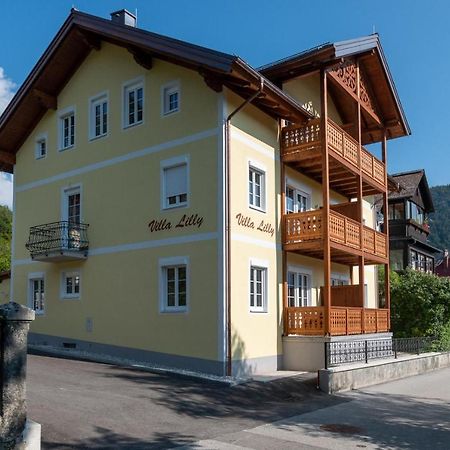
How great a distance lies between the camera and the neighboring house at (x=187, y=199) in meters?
15.9

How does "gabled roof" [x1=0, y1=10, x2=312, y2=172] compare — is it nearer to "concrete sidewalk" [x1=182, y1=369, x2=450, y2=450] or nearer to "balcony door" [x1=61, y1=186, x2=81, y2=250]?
"balcony door" [x1=61, y1=186, x2=81, y2=250]

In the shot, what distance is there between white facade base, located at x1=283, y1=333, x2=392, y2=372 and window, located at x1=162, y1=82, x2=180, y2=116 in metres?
7.78

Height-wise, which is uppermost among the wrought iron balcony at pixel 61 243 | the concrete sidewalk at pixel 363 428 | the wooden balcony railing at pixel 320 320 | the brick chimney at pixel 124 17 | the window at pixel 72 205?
the brick chimney at pixel 124 17

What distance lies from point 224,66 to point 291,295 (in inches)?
314

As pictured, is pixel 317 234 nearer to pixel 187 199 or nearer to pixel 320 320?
pixel 320 320

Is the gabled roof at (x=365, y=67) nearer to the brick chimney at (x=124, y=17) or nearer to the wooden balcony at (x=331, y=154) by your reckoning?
the wooden balcony at (x=331, y=154)

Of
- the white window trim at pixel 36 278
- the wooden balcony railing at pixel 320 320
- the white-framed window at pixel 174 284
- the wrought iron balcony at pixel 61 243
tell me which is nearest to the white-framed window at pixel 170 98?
the white-framed window at pixel 174 284

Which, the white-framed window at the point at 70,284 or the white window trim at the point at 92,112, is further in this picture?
the white-framed window at the point at 70,284

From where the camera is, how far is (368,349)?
694 inches

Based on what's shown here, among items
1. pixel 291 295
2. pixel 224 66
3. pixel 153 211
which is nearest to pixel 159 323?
pixel 153 211

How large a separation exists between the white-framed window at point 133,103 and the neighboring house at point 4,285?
31.1ft

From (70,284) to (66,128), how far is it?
581 centimetres

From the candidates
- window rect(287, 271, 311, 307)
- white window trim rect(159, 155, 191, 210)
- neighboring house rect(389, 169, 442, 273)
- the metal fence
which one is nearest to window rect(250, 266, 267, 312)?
window rect(287, 271, 311, 307)

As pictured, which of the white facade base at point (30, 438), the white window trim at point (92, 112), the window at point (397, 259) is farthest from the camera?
the window at point (397, 259)
